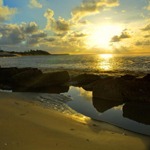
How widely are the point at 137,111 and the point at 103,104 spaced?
6.99 ft

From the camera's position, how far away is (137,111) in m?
13.5

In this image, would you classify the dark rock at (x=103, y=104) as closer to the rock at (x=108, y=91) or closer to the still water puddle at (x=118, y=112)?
the still water puddle at (x=118, y=112)

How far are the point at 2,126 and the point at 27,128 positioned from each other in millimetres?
750

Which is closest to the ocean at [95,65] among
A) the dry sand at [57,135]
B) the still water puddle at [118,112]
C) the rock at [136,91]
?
the rock at [136,91]

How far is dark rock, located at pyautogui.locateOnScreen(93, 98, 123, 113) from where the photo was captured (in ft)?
45.4

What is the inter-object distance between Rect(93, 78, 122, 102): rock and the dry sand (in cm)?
591

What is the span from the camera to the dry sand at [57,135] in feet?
22.0

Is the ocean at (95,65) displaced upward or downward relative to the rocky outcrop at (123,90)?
downward

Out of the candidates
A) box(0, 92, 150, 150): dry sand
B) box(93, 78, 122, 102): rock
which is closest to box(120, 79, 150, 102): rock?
box(93, 78, 122, 102): rock

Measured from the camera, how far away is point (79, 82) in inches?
957

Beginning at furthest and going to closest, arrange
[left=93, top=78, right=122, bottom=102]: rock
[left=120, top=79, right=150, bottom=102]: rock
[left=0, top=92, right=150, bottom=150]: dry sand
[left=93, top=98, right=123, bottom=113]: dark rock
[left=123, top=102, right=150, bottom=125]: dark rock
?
1. [left=93, top=78, right=122, bottom=102]: rock
2. [left=120, top=79, right=150, bottom=102]: rock
3. [left=93, top=98, right=123, bottom=113]: dark rock
4. [left=123, top=102, right=150, bottom=125]: dark rock
5. [left=0, top=92, right=150, bottom=150]: dry sand

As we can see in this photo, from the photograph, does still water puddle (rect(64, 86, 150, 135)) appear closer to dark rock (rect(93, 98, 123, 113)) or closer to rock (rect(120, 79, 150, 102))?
dark rock (rect(93, 98, 123, 113))

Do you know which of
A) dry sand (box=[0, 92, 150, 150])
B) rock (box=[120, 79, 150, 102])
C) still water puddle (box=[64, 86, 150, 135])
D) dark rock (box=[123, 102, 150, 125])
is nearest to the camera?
dry sand (box=[0, 92, 150, 150])

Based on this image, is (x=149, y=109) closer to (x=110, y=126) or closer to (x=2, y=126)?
(x=110, y=126)
